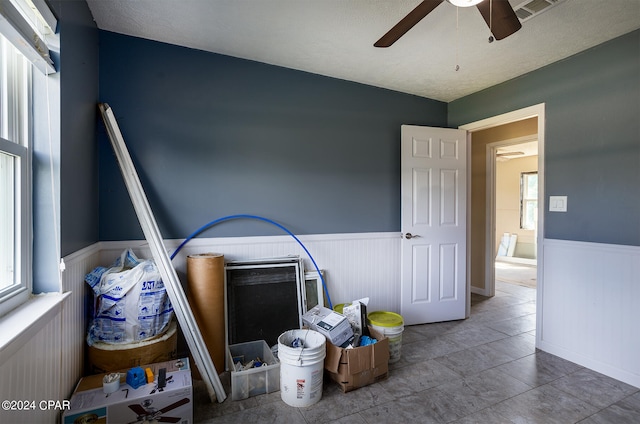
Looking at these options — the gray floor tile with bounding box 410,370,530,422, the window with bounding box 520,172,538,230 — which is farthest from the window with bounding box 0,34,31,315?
the window with bounding box 520,172,538,230

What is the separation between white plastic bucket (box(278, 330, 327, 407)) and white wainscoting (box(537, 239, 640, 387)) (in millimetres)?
Answer: 2092

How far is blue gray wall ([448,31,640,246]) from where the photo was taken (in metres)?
2.21

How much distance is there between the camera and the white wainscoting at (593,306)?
2211 millimetres

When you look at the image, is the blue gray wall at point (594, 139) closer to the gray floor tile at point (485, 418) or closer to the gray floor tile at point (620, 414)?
the gray floor tile at point (620, 414)

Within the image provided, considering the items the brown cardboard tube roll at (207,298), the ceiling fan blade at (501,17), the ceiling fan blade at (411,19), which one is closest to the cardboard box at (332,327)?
the brown cardboard tube roll at (207,298)

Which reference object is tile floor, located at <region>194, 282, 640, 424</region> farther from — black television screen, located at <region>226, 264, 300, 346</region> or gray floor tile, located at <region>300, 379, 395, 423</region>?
black television screen, located at <region>226, 264, 300, 346</region>

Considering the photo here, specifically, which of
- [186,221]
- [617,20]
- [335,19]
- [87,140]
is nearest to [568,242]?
[617,20]

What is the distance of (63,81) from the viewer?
1578 millimetres

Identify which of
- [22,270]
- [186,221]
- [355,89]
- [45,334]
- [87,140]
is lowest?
[45,334]

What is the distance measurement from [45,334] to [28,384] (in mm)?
223

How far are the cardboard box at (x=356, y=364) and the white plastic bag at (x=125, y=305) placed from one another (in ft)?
3.78

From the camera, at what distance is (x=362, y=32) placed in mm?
2238

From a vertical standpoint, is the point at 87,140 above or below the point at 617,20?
below

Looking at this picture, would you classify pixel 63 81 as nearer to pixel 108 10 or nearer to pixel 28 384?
pixel 108 10
